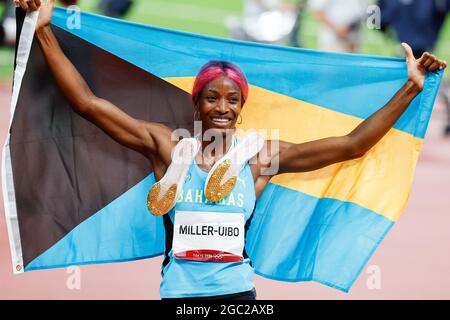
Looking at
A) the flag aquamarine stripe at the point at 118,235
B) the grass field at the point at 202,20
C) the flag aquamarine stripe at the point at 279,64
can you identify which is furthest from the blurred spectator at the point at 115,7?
the flag aquamarine stripe at the point at 118,235

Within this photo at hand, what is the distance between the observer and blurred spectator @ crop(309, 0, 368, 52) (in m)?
13.7

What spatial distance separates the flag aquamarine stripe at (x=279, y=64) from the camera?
17.3ft

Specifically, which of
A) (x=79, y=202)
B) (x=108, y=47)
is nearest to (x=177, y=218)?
(x=79, y=202)

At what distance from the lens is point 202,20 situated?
19281 mm

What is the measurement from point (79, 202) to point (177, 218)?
0.88 meters

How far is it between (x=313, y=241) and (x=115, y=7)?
10.8 m

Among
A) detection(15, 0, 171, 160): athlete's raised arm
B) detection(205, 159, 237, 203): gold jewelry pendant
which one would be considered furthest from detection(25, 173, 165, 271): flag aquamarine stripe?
detection(205, 159, 237, 203): gold jewelry pendant

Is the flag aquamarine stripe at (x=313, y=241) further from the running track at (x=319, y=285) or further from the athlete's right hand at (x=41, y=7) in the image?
the running track at (x=319, y=285)

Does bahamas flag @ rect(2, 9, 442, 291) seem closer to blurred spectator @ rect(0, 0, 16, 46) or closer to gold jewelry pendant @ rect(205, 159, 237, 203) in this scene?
gold jewelry pendant @ rect(205, 159, 237, 203)

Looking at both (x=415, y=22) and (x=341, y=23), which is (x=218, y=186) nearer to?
(x=415, y=22)

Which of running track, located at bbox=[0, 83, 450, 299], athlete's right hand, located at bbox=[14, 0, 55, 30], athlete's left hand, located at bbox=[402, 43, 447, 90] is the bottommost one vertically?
running track, located at bbox=[0, 83, 450, 299]

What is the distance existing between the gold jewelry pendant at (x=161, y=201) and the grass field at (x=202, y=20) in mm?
12387

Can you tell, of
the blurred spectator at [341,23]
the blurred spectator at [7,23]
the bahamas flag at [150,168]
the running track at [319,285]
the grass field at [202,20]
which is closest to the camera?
the bahamas flag at [150,168]

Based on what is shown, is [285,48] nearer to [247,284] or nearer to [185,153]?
[185,153]
